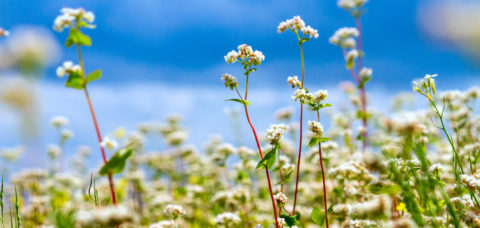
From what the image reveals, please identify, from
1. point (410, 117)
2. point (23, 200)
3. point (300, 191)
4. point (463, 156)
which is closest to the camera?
point (410, 117)

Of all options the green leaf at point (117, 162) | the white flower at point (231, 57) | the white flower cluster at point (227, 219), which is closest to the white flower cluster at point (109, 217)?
the green leaf at point (117, 162)

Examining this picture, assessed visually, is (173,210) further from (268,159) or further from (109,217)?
(109,217)

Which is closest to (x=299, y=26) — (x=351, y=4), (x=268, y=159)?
(x=268, y=159)

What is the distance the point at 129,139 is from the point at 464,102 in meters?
8.95

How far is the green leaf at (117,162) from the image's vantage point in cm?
267

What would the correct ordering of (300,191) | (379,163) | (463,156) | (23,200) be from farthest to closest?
(23,200) < (300,191) < (463,156) < (379,163)

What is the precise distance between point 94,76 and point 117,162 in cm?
73

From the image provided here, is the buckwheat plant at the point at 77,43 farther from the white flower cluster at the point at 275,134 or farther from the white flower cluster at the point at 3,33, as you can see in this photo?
the white flower cluster at the point at 275,134

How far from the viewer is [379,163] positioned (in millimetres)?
3275

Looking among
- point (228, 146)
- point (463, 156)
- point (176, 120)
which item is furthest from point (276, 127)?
point (176, 120)

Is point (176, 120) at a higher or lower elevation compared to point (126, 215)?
higher

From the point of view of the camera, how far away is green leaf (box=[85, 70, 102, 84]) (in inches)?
116

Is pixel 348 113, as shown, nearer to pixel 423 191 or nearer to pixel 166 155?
pixel 166 155

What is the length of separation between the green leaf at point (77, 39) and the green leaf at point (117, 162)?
97cm
